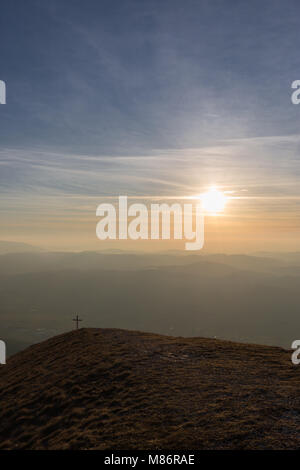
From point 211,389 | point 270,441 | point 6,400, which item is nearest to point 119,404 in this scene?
point 211,389

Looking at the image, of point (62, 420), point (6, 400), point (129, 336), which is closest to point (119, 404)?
point (62, 420)

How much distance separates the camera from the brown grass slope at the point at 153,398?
49.4 ft

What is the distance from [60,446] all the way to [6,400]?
1153 centimetres

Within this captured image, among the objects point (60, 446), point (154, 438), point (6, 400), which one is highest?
point (154, 438)

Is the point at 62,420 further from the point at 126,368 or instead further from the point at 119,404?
the point at 126,368

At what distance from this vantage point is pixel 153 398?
62.2ft

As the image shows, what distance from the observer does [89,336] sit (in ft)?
115

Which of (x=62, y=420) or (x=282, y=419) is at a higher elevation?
(x=282, y=419)

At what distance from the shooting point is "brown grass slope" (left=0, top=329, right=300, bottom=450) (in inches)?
592

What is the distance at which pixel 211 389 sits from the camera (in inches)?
786
